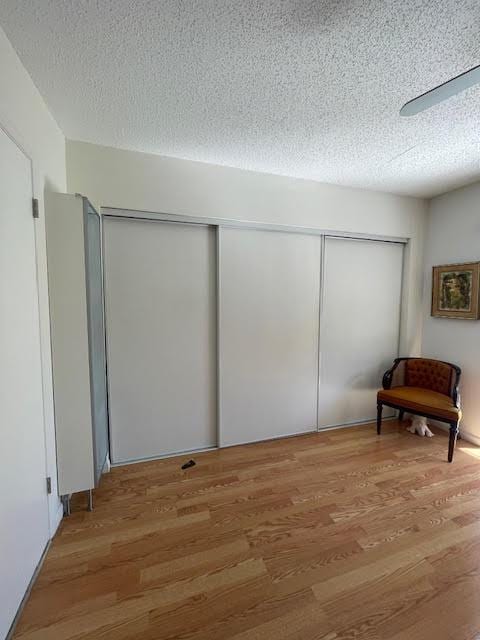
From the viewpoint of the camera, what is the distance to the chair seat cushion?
2430 millimetres

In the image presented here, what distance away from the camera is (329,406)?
9.88 feet

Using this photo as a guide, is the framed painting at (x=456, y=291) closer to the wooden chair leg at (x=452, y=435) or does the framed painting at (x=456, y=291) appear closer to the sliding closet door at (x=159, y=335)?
the wooden chair leg at (x=452, y=435)

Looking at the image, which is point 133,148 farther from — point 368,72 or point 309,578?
point 309,578

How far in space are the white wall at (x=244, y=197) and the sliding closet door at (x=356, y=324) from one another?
17cm

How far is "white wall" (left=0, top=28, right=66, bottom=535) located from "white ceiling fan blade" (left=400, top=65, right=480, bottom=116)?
5.92ft

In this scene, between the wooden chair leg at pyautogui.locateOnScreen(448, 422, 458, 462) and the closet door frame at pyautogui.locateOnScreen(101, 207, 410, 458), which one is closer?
the closet door frame at pyautogui.locateOnScreen(101, 207, 410, 458)

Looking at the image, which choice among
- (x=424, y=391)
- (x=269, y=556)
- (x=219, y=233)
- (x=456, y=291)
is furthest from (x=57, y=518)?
(x=456, y=291)

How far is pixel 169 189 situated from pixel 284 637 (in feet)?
8.93

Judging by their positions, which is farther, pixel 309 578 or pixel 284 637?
pixel 309 578

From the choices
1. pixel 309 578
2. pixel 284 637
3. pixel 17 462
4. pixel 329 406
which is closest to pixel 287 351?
pixel 329 406

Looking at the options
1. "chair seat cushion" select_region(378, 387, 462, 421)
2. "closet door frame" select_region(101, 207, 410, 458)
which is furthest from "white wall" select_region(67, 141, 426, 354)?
"chair seat cushion" select_region(378, 387, 462, 421)

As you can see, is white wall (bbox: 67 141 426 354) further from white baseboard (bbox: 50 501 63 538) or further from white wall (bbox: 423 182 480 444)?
white baseboard (bbox: 50 501 63 538)

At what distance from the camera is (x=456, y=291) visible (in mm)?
2854

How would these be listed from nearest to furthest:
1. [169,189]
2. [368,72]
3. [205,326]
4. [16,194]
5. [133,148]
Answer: [16,194]
[368,72]
[133,148]
[169,189]
[205,326]
